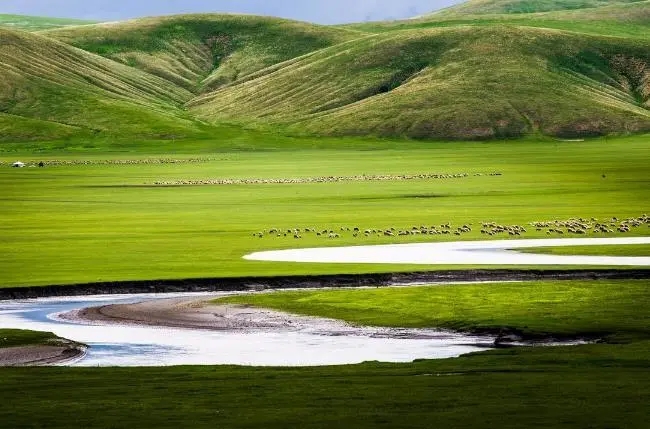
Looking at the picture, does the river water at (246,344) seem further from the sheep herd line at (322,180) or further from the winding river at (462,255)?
the sheep herd line at (322,180)

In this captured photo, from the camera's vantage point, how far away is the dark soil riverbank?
60281mm

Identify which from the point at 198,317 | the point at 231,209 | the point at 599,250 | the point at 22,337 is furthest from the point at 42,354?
the point at 231,209

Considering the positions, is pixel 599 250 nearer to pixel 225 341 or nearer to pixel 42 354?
pixel 225 341

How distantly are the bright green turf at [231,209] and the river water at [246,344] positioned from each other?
12162 mm

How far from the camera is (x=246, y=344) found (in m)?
46.7

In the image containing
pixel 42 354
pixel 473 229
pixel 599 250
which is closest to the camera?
pixel 42 354

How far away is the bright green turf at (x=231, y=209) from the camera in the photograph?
224 feet

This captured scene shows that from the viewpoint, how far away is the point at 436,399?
108ft

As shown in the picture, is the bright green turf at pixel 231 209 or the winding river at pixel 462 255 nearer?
the winding river at pixel 462 255

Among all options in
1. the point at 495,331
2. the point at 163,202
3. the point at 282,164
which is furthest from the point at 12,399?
the point at 282,164

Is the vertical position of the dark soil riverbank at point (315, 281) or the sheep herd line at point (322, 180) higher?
the dark soil riverbank at point (315, 281)

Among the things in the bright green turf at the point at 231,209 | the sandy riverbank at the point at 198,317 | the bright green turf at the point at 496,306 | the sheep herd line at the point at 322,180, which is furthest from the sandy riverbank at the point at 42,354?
the sheep herd line at the point at 322,180

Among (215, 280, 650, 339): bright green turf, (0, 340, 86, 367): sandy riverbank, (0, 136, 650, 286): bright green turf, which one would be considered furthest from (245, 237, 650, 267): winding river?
(0, 340, 86, 367): sandy riverbank

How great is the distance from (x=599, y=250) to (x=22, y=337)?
35.4 metres
